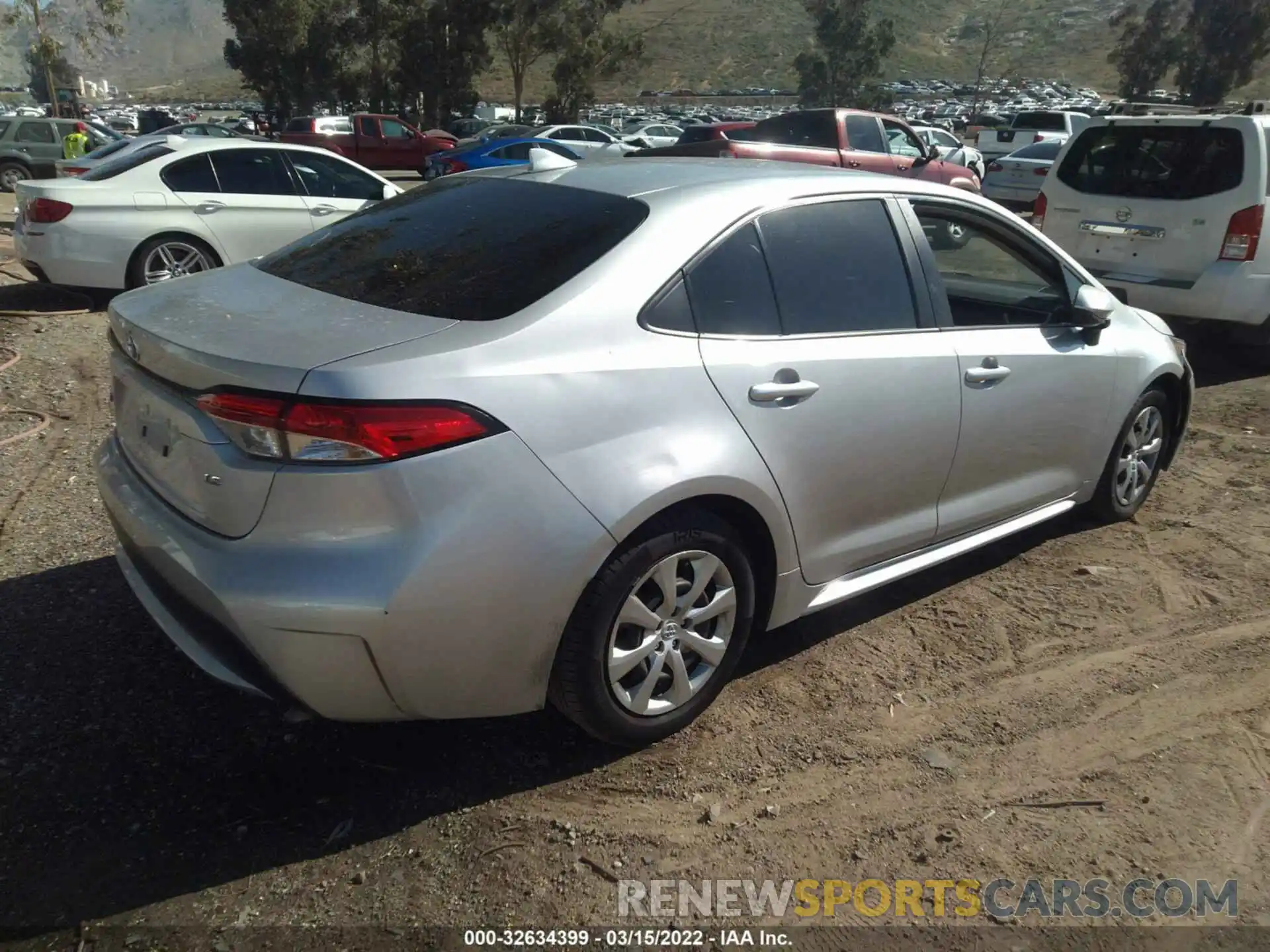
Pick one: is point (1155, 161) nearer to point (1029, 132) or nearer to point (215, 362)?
point (215, 362)

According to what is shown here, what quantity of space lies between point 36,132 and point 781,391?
74.2 ft

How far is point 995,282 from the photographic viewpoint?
4570 mm

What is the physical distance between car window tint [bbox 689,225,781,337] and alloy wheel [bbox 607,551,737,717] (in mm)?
691

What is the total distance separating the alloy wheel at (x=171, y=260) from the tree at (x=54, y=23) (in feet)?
58.9

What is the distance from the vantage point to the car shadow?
247 centimetres

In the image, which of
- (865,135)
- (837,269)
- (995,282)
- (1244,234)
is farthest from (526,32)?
(837,269)

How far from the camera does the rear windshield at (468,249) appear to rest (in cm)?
278

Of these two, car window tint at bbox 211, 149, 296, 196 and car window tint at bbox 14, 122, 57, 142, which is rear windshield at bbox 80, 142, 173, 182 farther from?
car window tint at bbox 14, 122, 57, 142

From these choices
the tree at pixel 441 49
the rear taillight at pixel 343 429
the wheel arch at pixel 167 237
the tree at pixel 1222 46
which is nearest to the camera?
the rear taillight at pixel 343 429

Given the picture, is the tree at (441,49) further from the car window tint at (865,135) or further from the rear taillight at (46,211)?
the rear taillight at (46,211)

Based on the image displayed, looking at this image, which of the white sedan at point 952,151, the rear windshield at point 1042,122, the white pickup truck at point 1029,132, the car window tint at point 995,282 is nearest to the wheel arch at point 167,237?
the car window tint at point 995,282

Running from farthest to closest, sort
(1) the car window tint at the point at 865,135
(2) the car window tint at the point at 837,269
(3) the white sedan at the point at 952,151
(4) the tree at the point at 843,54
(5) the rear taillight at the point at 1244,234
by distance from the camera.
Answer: (4) the tree at the point at 843,54
(3) the white sedan at the point at 952,151
(1) the car window tint at the point at 865,135
(5) the rear taillight at the point at 1244,234
(2) the car window tint at the point at 837,269

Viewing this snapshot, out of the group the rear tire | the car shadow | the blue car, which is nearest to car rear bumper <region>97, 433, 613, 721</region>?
the car shadow

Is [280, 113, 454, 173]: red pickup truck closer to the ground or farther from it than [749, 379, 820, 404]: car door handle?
closer to the ground
